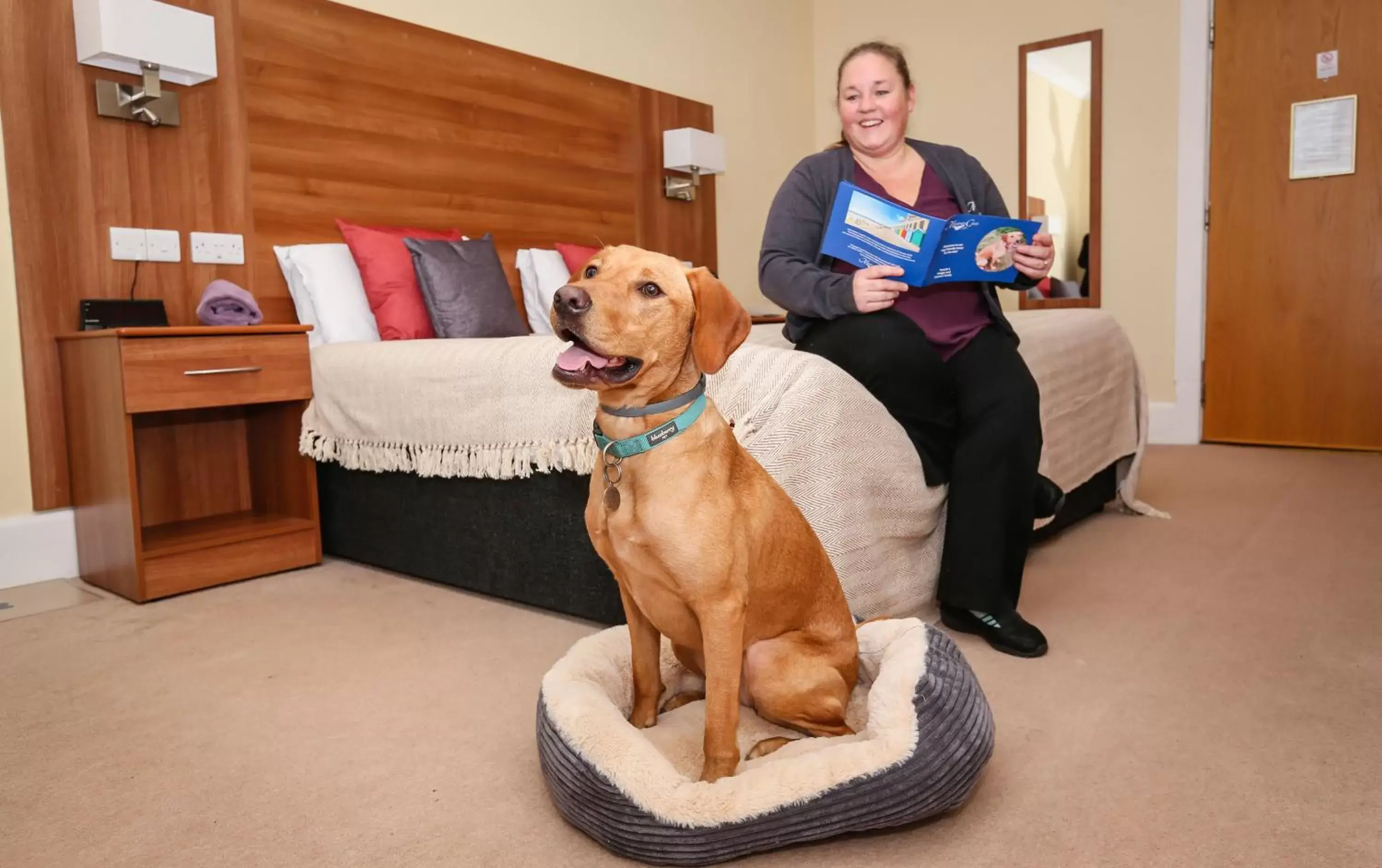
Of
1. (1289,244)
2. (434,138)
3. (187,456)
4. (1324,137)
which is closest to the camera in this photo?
(187,456)

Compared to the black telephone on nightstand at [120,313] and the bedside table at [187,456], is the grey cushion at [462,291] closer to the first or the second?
the bedside table at [187,456]

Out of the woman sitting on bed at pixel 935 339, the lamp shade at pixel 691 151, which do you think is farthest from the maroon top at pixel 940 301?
the lamp shade at pixel 691 151

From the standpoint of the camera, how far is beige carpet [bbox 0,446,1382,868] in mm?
1156

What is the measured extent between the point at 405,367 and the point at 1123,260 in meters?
3.75

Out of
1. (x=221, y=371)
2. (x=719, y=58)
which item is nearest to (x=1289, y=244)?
(x=719, y=58)

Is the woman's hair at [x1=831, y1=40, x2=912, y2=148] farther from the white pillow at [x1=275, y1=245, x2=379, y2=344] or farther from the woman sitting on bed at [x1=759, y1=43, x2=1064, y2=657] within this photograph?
the white pillow at [x1=275, y1=245, x2=379, y2=344]

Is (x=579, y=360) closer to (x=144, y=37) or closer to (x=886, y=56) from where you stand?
(x=886, y=56)

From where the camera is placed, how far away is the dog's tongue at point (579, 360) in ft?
3.60

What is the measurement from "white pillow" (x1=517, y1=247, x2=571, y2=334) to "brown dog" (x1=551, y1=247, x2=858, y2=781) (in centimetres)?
238

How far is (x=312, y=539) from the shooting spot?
264 cm

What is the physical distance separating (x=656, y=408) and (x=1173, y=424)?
163 inches

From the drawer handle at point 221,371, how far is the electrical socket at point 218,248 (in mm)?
579

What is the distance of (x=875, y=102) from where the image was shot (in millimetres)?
1993

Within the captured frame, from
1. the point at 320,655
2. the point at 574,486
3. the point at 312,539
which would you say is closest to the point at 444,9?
the point at 312,539
